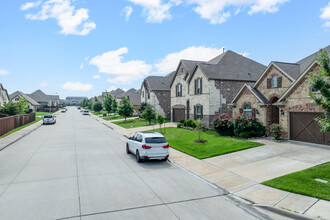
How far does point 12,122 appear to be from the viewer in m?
29.4

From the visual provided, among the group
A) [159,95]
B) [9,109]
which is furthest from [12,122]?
[159,95]

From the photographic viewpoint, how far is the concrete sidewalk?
23.7 feet

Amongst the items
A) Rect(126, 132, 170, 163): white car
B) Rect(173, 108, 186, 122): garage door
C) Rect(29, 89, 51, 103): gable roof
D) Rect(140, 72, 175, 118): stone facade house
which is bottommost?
Rect(126, 132, 170, 163): white car

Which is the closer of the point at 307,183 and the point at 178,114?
the point at 307,183

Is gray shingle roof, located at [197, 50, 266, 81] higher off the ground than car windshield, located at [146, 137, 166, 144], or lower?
higher

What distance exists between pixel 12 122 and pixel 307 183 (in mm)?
33520

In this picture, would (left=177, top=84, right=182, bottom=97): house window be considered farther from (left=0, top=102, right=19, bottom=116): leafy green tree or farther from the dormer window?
(left=0, top=102, right=19, bottom=116): leafy green tree

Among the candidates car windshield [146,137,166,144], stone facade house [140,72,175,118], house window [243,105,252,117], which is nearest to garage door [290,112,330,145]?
house window [243,105,252,117]

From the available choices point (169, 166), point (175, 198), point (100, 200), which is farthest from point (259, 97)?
point (100, 200)

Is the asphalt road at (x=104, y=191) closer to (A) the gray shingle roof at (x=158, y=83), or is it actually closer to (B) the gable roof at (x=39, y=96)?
(A) the gray shingle roof at (x=158, y=83)

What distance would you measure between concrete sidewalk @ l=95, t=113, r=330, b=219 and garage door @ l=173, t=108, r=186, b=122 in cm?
1759

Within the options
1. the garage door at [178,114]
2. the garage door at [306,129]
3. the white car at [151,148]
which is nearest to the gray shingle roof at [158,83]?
the garage door at [178,114]

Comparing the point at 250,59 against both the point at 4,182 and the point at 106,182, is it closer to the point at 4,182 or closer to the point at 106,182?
the point at 106,182

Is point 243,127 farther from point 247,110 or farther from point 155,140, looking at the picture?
point 155,140
